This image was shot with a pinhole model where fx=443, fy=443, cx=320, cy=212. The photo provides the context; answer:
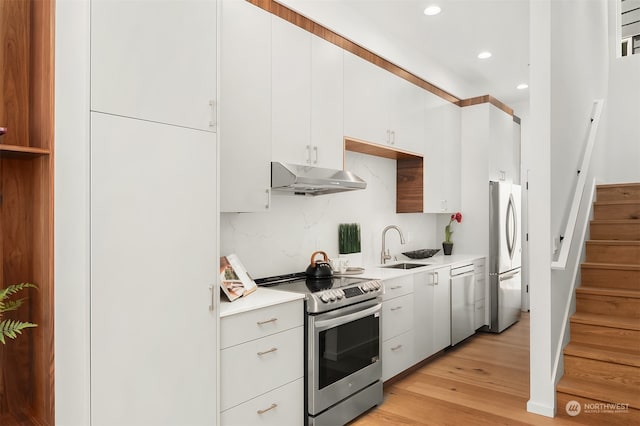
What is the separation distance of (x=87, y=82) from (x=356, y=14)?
2.64 metres

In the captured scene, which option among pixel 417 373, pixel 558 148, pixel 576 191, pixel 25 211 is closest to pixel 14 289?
pixel 25 211

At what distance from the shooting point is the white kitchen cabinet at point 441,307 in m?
3.96

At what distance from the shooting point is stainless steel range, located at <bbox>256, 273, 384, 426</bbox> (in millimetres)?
2523

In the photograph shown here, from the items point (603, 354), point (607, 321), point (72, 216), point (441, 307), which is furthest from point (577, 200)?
point (72, 216)

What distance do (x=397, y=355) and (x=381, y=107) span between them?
2028 mm

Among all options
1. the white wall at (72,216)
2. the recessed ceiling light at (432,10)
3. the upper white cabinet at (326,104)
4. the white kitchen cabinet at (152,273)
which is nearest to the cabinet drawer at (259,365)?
the white kitchen cabinet at (152,273)

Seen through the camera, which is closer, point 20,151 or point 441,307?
point 20,151

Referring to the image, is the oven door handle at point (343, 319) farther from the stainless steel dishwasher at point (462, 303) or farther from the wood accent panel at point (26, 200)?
the stainless steel dishwasher at point (462, 303)

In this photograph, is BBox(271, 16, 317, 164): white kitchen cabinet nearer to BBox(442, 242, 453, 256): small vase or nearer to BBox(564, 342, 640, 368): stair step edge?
BBox(564, 342, 640, 368): stair step edge

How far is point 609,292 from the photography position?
3.25 metres

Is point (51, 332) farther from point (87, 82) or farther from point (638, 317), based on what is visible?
point (638, 317)

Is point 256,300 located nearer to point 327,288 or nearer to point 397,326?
point 327,288

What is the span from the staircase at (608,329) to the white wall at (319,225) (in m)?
1.69

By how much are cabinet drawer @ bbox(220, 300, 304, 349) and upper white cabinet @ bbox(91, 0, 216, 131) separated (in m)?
0.93
